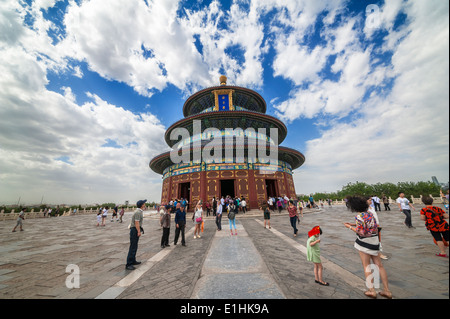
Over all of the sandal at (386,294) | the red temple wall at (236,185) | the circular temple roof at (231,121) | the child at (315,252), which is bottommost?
the sandal at (386,294)

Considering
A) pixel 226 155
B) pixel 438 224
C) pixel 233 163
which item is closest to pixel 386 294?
pixel 438 224

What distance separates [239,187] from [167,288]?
49.9 ft

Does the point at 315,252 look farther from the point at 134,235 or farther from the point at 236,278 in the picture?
the point at 134,235

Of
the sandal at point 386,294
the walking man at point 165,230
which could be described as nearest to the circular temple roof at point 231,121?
the walking man at point 165,230

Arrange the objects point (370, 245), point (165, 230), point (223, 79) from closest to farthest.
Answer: point (370, 245)
point (165, 230)
point (223, 79)

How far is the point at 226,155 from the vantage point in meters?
18.6

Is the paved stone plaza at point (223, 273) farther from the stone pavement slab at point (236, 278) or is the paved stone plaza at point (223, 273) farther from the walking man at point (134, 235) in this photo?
the walking man at point (134, 235)

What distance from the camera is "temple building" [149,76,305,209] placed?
18.0 m

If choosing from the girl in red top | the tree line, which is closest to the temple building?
the girl in red top

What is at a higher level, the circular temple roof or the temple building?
the circular temple roof

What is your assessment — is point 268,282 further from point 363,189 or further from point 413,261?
point 363,189

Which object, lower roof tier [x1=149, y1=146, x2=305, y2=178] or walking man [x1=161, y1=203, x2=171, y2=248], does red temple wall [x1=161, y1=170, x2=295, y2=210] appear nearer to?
lower roof tier [x1=149, y1=146, x2=305, y2=178]

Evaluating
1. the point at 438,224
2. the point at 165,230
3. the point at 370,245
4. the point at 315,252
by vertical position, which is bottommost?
the point at 165,230

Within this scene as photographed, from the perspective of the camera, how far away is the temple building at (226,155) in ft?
59.1
